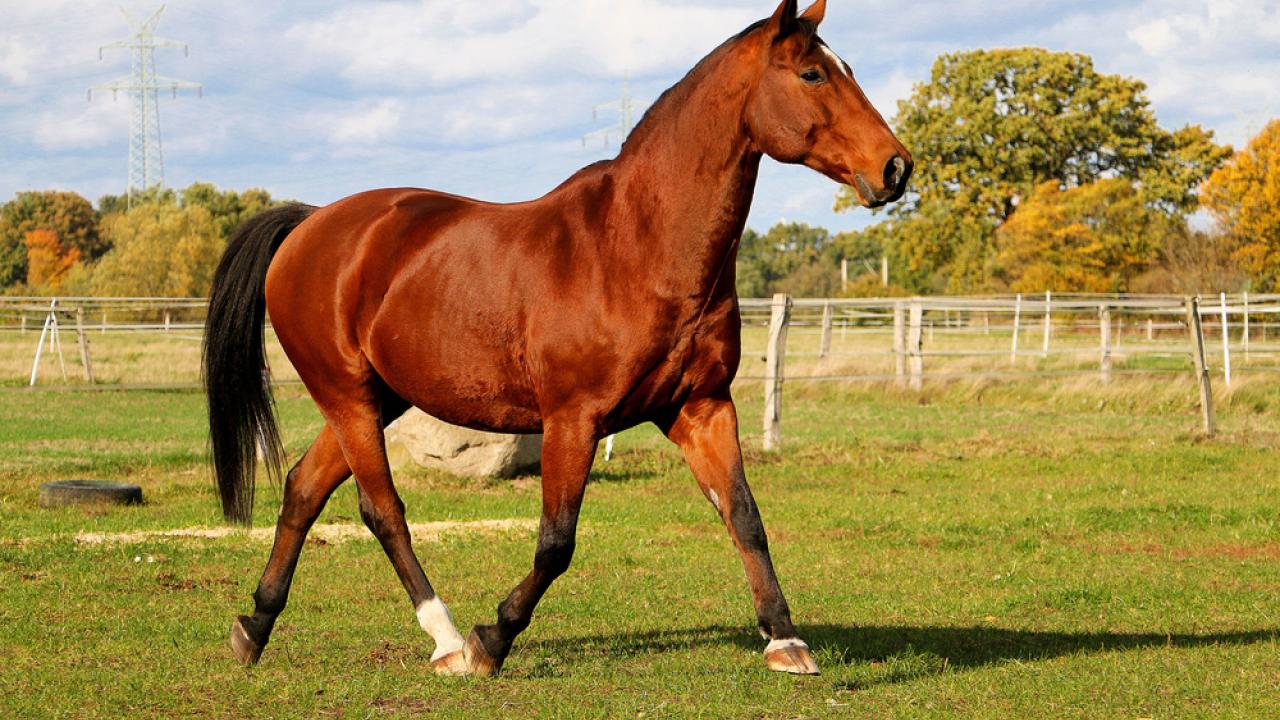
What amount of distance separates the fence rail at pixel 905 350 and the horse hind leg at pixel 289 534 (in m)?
9.22

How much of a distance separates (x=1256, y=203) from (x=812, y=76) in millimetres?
40934

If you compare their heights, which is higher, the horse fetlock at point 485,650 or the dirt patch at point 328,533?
the horse fetlock at point 485,650

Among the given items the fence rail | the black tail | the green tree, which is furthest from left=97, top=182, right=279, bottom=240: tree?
the black tail

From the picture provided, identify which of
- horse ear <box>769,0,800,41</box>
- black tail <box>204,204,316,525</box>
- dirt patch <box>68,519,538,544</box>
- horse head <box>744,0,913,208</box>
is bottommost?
dirt patch <box>68,519,538,544</box>

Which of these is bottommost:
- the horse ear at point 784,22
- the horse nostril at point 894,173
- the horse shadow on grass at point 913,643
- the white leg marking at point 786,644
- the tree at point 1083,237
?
the horse shadow on grass at point 913,643

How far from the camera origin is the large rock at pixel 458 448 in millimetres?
11898

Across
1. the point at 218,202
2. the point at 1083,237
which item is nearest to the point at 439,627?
the point at 1083,237

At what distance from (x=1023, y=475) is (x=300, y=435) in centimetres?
911

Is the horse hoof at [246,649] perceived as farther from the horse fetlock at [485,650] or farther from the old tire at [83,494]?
the old tire at [83,494]

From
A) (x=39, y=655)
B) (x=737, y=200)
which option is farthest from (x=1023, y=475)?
(x=39, y=655)

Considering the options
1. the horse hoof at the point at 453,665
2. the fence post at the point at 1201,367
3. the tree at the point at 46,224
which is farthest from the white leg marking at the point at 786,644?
the tree at the point at 46,224

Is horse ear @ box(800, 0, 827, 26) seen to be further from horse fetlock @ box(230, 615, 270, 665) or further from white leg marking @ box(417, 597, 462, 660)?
horse fetlock @ box(230, 615, 270, 665)

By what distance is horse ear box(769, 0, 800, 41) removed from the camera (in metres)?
4.56

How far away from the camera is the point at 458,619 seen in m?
6.52
